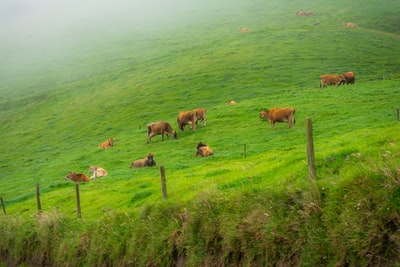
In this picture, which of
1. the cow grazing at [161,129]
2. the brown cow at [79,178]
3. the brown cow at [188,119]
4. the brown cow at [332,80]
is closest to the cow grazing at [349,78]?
the brown cow at [332,80]

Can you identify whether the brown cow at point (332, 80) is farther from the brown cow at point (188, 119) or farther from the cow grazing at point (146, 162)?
the cow grazing at point (146, 162)

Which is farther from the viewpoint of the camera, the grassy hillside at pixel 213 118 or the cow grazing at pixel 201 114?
the cow grazing at pixel 201 114

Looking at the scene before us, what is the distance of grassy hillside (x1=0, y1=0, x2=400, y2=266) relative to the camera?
39.8ft

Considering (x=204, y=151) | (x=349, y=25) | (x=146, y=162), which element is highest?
(x=204, y=151)

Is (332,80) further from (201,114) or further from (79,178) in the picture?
(79,178)

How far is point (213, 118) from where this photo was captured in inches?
1506

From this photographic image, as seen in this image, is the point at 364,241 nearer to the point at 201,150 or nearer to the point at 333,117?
the point at 201,150

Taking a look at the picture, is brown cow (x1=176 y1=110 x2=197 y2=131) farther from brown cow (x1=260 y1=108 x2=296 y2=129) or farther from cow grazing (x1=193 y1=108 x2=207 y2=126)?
brown cow (x1=260 y1=108 x2=296 y2=129)

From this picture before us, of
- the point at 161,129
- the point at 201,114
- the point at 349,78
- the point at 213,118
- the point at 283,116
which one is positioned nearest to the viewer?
the point at 283,116

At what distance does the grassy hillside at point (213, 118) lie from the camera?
12117 mm

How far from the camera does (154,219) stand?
12578mm

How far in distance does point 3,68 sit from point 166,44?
45978mm

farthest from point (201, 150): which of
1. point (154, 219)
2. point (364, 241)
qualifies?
point (364, 241)

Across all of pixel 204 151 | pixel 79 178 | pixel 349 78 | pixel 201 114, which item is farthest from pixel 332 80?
pixel 79 178
